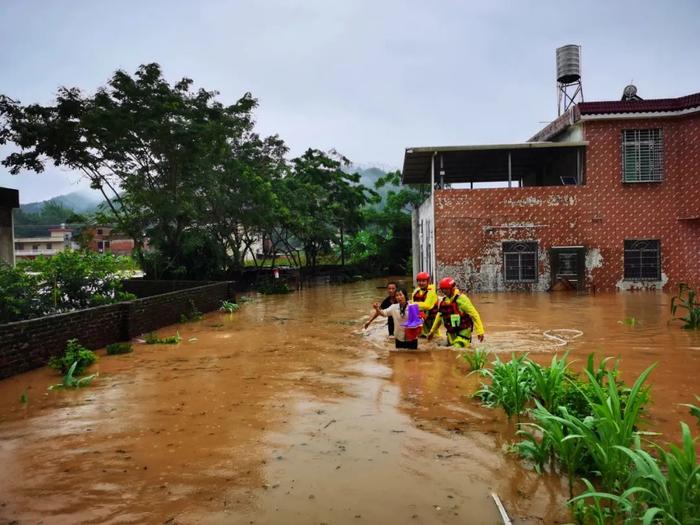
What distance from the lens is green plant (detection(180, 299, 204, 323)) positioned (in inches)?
566

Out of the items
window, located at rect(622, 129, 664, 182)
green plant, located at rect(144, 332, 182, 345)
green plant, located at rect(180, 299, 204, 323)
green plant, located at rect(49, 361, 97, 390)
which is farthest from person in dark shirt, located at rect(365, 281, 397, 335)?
window, located at rect(622, 129, 664, 182)

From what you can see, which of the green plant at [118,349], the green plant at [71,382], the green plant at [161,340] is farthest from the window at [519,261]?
the green plant at [71,382]

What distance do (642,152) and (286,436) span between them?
19.1 m

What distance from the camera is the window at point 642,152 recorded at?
63.8ft

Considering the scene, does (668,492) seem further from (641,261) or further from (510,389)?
(641,261)

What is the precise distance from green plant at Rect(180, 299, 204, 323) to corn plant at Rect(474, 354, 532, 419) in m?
10.0

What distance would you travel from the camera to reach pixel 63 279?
11891 mm

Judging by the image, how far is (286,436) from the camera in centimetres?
516

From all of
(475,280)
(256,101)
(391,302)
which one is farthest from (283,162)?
(391,302)

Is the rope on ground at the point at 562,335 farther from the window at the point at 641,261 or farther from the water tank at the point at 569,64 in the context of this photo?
the water tank at the point at 569,64

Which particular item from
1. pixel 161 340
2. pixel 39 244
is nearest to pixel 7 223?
pixel 161 340

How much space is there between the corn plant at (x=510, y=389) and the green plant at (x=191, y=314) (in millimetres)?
10036

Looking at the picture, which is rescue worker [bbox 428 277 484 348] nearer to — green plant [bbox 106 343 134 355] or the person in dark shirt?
the person in dark shirt

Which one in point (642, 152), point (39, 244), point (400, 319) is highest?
point (642, 152)
